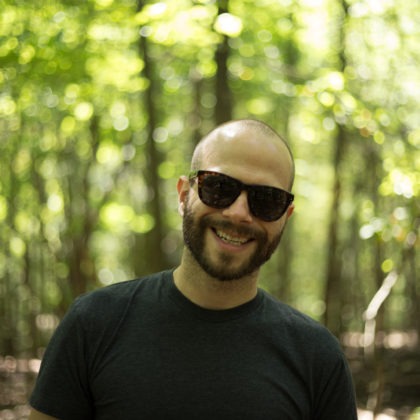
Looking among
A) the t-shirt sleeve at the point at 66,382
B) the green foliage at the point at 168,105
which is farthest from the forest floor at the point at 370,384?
the t-shirt sleeve at the point at 66,382

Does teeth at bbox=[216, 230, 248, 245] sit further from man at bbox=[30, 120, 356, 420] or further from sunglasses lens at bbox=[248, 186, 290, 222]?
sunglasses lens at bbox=[248, 186, 290, 222]

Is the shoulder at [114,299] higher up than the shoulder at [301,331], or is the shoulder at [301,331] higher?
the shoulder at [114,299]

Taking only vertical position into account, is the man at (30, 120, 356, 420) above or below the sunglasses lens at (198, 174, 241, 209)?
below

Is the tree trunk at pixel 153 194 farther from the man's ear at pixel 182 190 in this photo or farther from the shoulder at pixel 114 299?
the shoulder at pixel 114 299

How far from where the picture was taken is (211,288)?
2.18 m

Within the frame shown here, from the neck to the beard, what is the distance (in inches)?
1.2

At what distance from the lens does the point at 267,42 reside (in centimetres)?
1084

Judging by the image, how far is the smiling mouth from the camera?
2172 millimetres

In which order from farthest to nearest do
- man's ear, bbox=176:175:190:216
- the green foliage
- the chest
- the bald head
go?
the green foliage, man's ear, bbox=176:175:190:216, the bald head, the chest

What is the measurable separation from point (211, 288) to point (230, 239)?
179 mm

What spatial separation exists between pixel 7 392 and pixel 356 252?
7382 mm

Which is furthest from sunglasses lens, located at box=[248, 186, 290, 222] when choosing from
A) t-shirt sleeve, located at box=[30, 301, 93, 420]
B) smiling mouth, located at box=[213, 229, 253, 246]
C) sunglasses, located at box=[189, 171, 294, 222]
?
t-shirt sleeve, located at box=[30, 301, 93, 420]

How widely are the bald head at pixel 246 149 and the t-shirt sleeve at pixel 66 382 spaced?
76 cm

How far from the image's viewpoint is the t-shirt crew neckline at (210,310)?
2154mm
